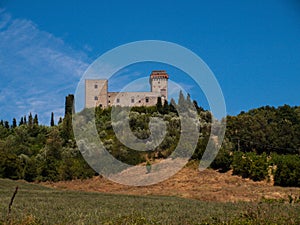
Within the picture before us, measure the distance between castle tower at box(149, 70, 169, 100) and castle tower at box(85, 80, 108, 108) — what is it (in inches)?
541

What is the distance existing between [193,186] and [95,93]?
220 ft

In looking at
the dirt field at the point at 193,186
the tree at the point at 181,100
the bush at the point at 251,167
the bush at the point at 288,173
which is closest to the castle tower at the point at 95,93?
the tree at the point at 181,100

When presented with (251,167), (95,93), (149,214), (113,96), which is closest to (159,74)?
(113,96)

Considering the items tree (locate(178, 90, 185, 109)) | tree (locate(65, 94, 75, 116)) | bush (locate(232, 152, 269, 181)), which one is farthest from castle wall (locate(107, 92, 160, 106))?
bush (locate(232, 152, 269, 181))

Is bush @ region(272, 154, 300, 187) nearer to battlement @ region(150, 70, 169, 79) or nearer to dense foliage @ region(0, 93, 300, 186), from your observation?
dense foliage @ region(0, 93, 300, 186)

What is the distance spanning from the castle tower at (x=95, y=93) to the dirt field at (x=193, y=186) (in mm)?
52423

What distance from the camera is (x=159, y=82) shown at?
390 ft

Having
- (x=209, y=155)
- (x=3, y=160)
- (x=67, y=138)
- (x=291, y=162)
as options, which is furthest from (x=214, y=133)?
(x=3, y=160)

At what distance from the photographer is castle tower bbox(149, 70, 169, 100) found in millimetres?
117000

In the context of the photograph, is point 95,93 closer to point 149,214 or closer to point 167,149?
point 167,149

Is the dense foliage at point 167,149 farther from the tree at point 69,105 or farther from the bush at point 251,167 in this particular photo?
the tree at point 69,105

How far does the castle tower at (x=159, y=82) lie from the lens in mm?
117000

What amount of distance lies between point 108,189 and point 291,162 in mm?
22617

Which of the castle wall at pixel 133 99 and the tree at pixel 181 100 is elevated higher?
the castle wall at pixel 133 99
